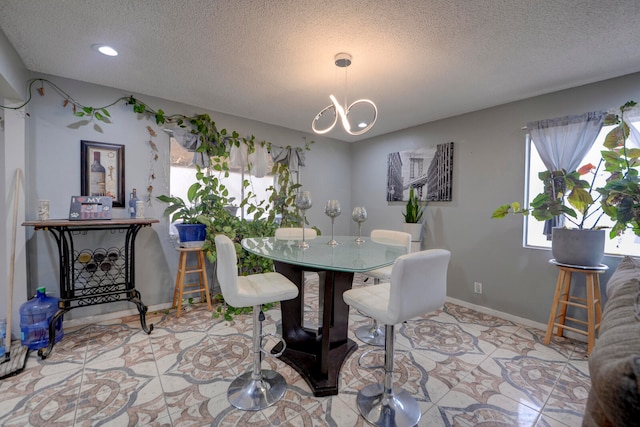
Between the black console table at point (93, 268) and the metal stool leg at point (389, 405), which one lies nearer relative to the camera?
the metal stool leg at point (389, 405)

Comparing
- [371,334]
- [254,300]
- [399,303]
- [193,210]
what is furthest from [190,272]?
[399,303]

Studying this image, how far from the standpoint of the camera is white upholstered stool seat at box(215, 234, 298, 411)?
1.47 meters

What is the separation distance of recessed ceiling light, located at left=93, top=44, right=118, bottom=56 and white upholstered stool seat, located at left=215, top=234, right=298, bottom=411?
67.0 inches

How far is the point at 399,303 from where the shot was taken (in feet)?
4.19

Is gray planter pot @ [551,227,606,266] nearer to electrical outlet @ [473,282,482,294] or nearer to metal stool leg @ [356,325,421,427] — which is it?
electrical outlet @ [473,282,482,294]

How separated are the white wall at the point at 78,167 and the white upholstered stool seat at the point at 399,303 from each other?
247 centimetres

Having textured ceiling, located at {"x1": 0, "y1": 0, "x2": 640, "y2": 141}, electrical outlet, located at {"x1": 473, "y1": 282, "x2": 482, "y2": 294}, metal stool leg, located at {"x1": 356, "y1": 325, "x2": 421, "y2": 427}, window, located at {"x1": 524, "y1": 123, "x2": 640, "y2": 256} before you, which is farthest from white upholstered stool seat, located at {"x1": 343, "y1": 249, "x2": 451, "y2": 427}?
window, located at {"x1": 524, "y1": 123, "x2": 640, "y2": 256}

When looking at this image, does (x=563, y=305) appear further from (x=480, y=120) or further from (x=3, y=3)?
(x=3, y=3)

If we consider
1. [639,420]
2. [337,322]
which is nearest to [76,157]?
[337,322]

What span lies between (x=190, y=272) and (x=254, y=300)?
1791 mm

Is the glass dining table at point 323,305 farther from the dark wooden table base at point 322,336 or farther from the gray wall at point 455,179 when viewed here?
the gray wall at point 455,179

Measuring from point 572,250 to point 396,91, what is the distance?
2061 millimetres

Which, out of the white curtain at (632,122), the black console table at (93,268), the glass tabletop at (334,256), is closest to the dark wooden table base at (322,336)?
the glass tabletop at (334,256)

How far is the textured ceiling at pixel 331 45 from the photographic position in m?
1.58
